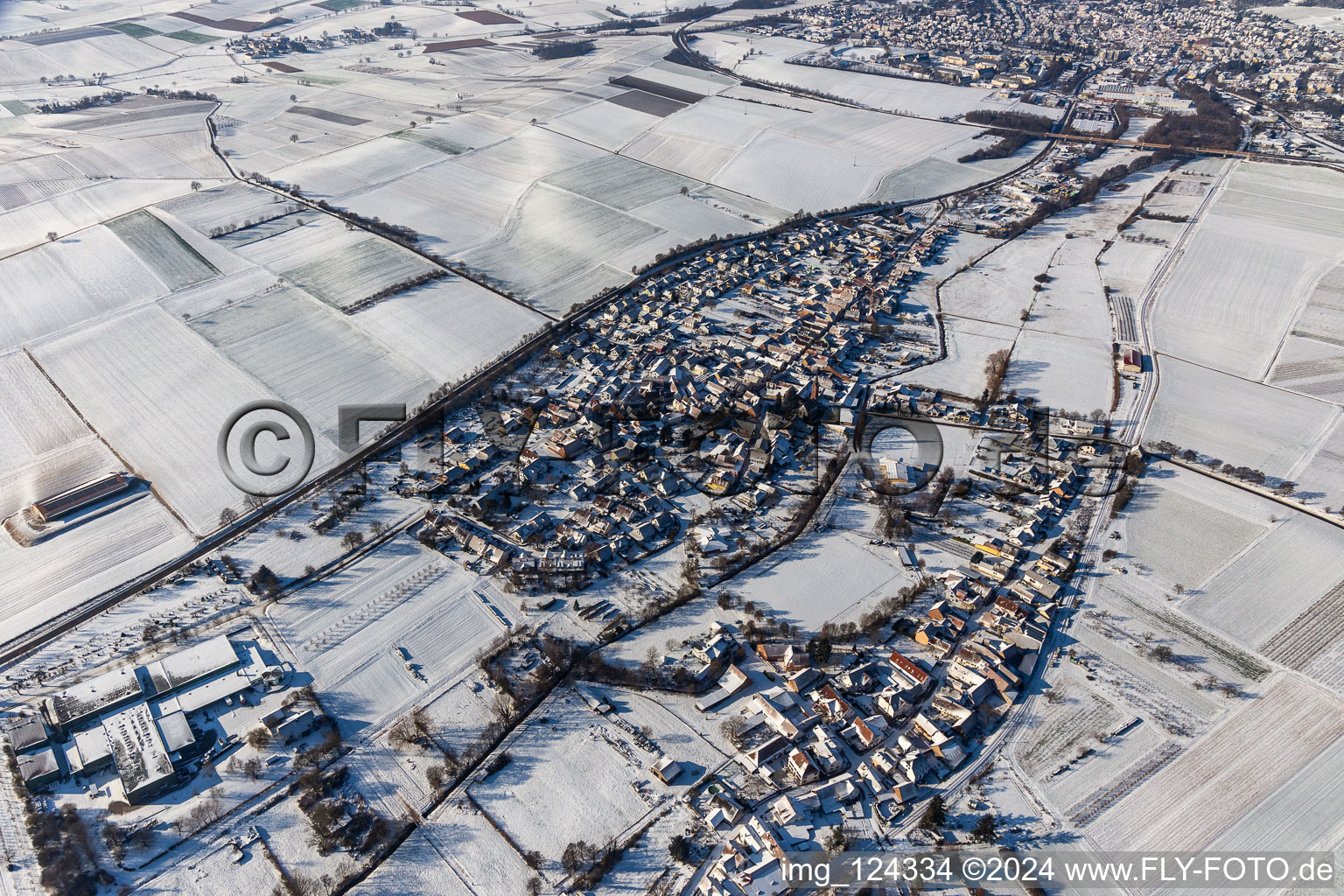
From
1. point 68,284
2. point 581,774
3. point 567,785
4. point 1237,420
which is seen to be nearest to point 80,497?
point 68,284

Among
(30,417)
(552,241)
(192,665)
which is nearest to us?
(192,665)

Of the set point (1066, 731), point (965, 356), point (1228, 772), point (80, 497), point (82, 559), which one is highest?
point (965, 356)

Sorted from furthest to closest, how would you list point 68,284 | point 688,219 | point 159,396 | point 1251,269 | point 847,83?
1. point 847,83
2. point 688,219
3. point 1251,269
4. point 68,284
5. point 159,396

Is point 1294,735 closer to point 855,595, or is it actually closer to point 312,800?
point 855,595

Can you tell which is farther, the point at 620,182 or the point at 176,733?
the point at 620,182

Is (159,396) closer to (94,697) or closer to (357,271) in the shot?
(357,271)

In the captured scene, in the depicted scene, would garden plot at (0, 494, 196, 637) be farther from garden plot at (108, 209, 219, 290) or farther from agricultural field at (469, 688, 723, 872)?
garden plot at (108, 209, 219, 290)

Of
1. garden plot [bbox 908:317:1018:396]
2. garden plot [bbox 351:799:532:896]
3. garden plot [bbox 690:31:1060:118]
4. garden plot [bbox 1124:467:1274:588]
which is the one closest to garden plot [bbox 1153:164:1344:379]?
garden plot [bbox 908:317:1018:396]
